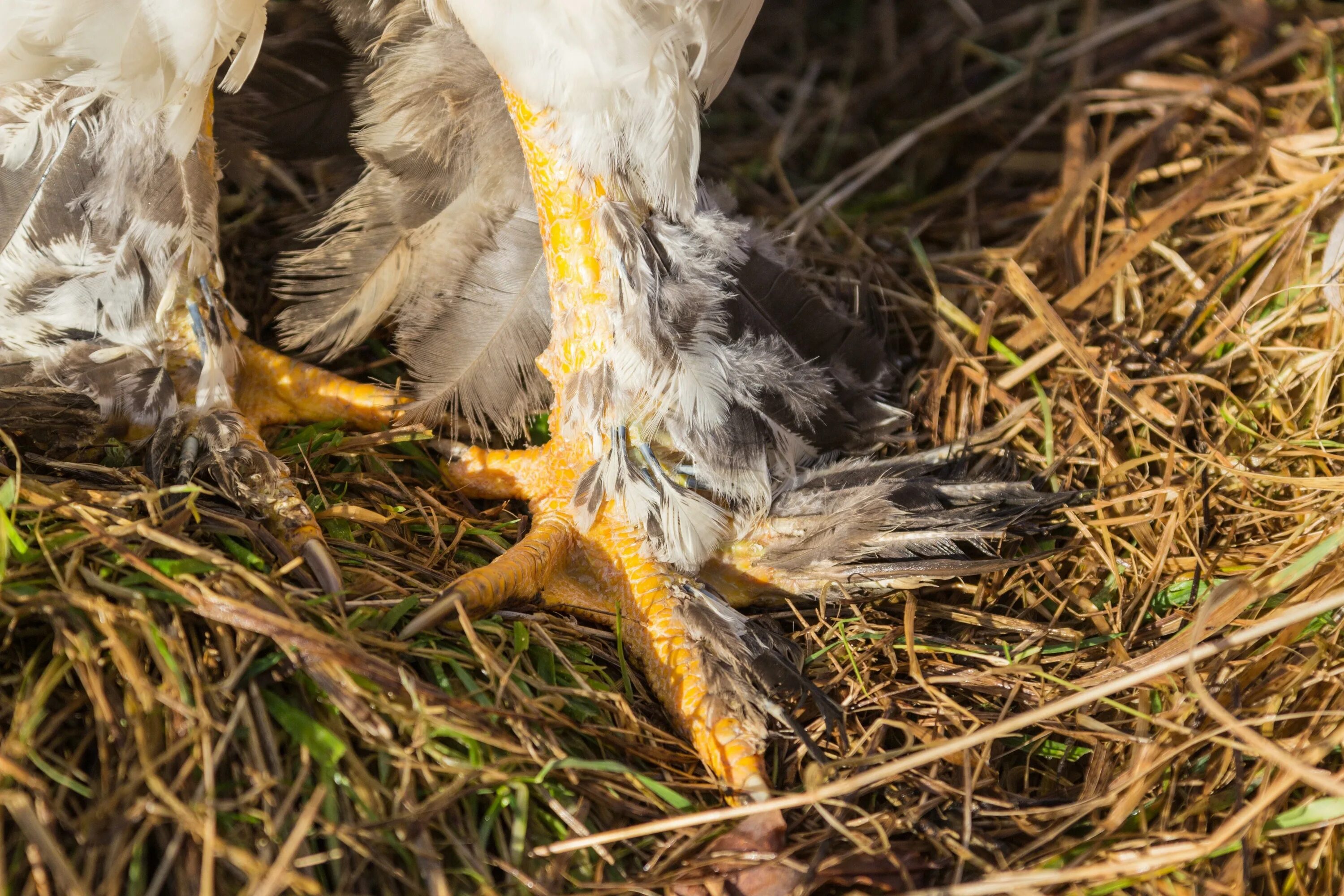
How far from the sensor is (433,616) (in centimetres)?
133

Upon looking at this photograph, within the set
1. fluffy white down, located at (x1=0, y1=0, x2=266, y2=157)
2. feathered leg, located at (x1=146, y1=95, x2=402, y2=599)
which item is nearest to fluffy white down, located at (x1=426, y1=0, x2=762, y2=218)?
fluffy white down, located at (x1=0, y1=0, x2=266, y2=157)

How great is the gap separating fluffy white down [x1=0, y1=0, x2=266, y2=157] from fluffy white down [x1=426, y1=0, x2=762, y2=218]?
32 cm

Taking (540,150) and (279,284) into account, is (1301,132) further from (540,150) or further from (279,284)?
(279,284)

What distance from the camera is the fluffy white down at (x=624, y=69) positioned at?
1.29m

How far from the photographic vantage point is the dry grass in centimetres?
114

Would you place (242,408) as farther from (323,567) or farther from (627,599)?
(627,599)

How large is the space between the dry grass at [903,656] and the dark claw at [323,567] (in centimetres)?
3

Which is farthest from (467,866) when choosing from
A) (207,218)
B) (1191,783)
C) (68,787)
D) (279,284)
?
(279,284)

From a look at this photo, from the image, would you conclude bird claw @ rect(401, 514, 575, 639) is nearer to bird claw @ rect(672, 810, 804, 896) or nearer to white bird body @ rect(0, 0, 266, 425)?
bird claw @ rect(672, 810, 804, 896)

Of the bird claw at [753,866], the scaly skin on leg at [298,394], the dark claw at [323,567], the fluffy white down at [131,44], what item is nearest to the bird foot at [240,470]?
the dark claw at [323,567]

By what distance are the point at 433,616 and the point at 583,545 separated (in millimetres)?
329

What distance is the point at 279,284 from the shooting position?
6.56 feet

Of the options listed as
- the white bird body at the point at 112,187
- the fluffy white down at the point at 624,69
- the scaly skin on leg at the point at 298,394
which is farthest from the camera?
the scaly skin on leg at the point at 298,394

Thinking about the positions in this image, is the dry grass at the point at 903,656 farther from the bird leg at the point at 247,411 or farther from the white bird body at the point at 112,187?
the white bird body at the point at 112,187
